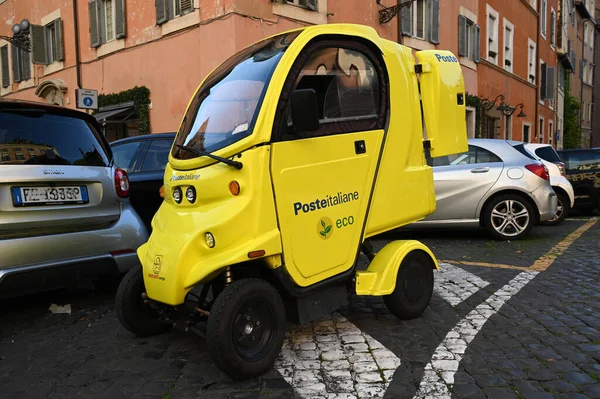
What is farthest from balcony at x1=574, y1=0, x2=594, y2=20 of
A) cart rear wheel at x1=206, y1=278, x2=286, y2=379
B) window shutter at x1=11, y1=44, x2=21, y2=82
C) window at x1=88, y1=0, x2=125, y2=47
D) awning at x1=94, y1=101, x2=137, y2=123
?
cart rear wheel at x1=206, y1=278, x2=286, y2=379

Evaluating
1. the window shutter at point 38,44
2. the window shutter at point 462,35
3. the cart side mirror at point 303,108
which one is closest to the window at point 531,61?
the window shutter at point 462,35

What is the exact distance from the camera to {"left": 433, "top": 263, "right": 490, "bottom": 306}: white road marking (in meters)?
4.59

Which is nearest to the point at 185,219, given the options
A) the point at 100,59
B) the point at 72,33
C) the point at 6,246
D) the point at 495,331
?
the point at 6,246

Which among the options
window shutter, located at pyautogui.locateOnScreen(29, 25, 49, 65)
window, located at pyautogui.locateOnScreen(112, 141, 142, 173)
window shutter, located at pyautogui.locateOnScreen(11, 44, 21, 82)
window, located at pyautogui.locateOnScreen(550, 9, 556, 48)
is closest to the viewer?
window, located at pyautogui.locateOnScreen(112, 141, 142, 173)

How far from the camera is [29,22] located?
18.6 meters

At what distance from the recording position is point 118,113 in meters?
14.2

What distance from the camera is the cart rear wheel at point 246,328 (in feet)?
9.03

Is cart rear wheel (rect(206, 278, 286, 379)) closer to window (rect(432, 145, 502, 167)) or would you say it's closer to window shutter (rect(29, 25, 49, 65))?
window (rect(432, 145, 502, 167))

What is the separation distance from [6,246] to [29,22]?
715 inches

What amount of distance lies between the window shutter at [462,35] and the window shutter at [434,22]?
182 centimetres

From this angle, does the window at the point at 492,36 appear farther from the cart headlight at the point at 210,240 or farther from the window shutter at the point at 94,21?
the cart headlight at the point at 210,240

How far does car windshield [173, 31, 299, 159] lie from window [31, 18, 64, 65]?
53.2ft

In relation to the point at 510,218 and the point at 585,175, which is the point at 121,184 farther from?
the point at 585,175

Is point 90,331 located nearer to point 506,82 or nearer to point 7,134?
point 7,134
